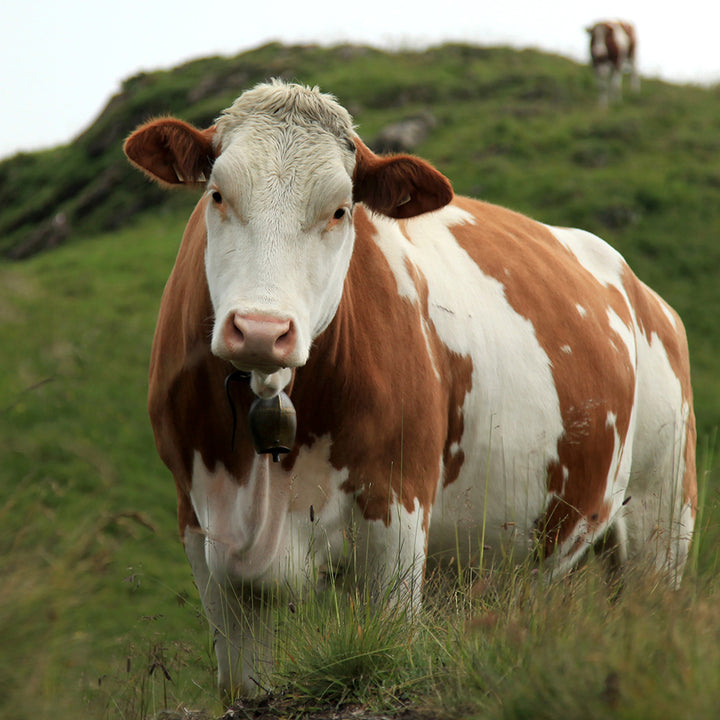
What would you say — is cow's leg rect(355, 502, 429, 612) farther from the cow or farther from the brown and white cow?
the cow

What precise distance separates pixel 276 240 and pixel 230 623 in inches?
70.0

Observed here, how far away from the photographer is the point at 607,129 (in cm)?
2375

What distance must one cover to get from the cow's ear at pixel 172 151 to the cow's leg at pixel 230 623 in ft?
4.98

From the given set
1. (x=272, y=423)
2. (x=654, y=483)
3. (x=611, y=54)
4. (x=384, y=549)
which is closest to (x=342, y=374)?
(x=272, y=423)

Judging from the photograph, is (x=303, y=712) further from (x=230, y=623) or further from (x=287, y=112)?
(x=287, y=112)

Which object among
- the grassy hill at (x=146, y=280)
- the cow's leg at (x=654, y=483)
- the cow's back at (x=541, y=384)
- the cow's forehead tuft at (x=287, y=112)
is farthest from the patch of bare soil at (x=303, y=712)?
the cow's leg at (x=654, y=483)

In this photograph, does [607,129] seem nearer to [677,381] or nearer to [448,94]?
[448,94]

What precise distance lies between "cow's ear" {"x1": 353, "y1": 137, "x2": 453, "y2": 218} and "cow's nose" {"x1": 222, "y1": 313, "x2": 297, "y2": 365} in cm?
102

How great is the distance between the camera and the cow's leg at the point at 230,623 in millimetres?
3977

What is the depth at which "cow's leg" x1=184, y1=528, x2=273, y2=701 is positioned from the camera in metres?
3.98

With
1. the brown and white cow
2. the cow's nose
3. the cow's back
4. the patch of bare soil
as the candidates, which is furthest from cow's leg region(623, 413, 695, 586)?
the cow's nose

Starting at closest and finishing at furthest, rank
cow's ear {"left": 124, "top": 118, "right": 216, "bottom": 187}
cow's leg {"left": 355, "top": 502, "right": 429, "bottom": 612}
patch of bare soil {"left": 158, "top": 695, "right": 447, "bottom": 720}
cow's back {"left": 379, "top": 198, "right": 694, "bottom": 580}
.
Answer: patch of bare soil {"left": 158, "top": 695, "right": 447, "bottom": 720} → cow's ear {"left": 124, "top": 118, "right": 216, "bottom": 187} → cow's leg {"left": 355, "top": 502, "right": 429, "bottom": 612} → cow's back {"left": 379, "top": 198, "right": 694, "bottom": 580}

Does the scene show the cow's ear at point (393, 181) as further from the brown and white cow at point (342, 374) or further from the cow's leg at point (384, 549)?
the cow's leg at point (384, 549)

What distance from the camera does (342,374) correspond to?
388 centimetres
